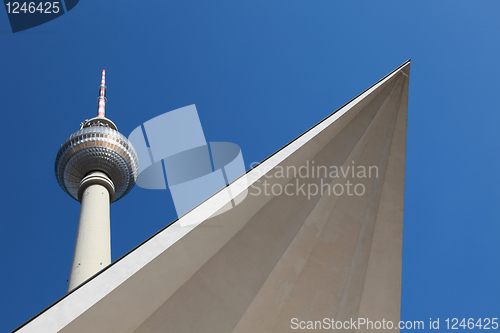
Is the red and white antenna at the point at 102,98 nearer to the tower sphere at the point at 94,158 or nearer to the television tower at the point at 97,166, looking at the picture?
the television tower at the point at 97,166

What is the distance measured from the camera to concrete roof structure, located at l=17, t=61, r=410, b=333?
21.9 ft

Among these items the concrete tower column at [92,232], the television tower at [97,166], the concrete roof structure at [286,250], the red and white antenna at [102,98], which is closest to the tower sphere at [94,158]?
the television tower at [97,166]

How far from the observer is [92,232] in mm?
25531

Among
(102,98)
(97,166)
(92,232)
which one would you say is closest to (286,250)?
(92,232)

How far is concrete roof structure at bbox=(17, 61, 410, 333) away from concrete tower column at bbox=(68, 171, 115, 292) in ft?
48.8

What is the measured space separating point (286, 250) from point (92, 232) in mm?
Answer: 19505

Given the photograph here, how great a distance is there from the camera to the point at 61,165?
3522cm

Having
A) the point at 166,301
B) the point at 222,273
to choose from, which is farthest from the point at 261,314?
the point at 166,301

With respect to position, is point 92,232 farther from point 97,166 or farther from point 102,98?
point 102,98

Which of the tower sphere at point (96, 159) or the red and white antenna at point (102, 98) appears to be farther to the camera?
the red and white antenna at point (102, 98)

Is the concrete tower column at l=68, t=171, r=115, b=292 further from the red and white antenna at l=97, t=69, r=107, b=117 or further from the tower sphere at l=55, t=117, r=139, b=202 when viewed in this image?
the red and white antenna at l=97, t=69, r=107, b=117

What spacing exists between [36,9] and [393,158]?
2012 centimetres

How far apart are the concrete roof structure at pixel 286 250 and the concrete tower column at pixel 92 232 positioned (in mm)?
14866

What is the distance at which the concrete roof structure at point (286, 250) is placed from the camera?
21.9 feet
